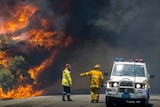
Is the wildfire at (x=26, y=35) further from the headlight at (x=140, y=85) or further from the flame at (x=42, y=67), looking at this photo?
the headlight at (x=140, y=85)

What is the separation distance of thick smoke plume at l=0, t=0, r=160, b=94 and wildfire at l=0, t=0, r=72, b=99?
407 millimetres

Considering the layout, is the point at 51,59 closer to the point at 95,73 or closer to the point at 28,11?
the point at 28,11

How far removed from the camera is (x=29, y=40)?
3697 cm

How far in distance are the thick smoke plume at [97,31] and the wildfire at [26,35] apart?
407 mm

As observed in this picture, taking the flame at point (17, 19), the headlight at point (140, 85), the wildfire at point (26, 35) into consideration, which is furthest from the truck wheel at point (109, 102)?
the flame at point (17, 19)

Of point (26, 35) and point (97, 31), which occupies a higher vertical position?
point (97, 31)

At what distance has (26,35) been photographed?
36.5 metres

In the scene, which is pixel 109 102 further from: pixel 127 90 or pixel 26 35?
Result: pixel 26 35

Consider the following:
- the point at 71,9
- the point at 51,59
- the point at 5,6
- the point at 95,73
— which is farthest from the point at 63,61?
the point at 95,73

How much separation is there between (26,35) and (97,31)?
9989mm

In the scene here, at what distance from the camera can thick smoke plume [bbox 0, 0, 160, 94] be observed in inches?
1533

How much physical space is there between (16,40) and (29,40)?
1511 mm

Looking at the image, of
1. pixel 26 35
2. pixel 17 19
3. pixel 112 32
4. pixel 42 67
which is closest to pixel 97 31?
pixel 112 32

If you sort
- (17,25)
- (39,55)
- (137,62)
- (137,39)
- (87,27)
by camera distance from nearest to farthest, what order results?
(137,62), (17,25), (39,55), (87,27), (137,39)
